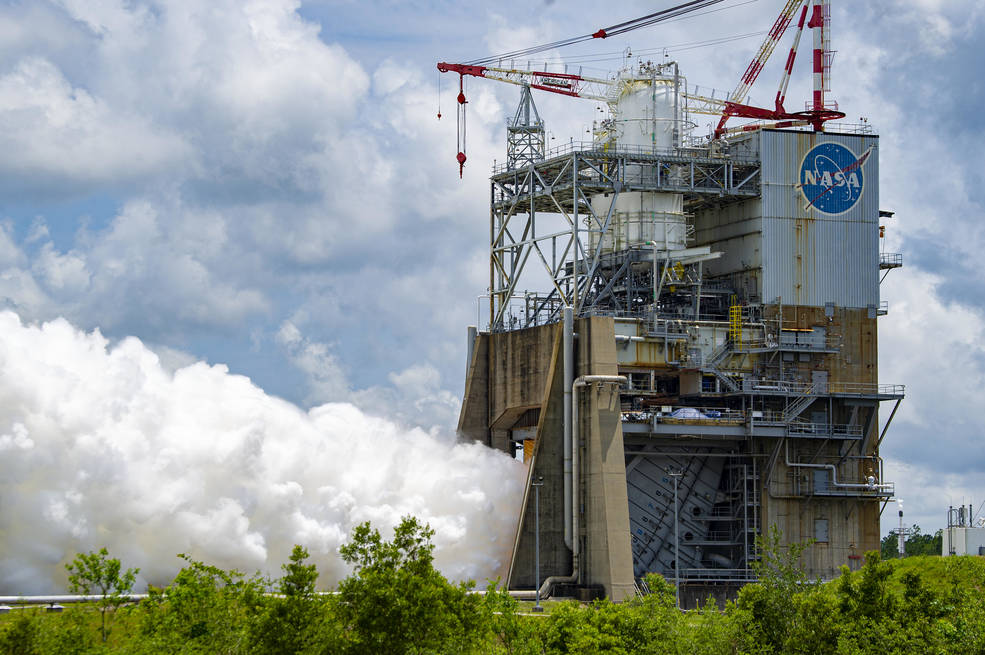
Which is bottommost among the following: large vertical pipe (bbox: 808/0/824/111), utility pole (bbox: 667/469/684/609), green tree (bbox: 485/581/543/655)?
green tree (bbox: 485/581/543/655)

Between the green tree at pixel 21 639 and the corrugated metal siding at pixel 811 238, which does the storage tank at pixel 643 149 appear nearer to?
the corrugated metal siding at pixel 811 238

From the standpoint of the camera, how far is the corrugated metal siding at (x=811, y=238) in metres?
90.8

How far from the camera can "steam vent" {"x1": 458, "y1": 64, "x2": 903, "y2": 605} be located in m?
87.4

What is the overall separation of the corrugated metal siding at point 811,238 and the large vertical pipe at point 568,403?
14892 millimetres

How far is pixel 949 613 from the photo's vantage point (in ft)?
197

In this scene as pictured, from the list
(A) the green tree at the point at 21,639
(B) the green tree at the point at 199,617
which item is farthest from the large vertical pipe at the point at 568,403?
(A) the green tree at the point at 21,639

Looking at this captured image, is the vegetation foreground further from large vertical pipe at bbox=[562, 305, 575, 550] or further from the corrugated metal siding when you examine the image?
the corrugated metal siding

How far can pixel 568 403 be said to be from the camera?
268 feet

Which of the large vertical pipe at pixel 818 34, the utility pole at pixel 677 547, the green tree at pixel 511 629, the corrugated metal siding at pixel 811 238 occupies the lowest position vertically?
the green tree at pixel 511 629

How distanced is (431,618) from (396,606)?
1392 millimetres

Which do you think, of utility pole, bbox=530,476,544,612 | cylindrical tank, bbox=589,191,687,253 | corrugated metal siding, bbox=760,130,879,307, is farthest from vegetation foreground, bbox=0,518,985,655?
cylindrical tank, bbox=589,191,687,253

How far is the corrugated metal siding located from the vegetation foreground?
2977cm

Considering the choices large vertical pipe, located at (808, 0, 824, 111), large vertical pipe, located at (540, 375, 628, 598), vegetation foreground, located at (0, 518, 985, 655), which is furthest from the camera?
large vertical pipe, located at (808, 0, 824, 111)

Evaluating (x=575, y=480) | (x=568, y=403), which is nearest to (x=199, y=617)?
(x=575, y=480)
